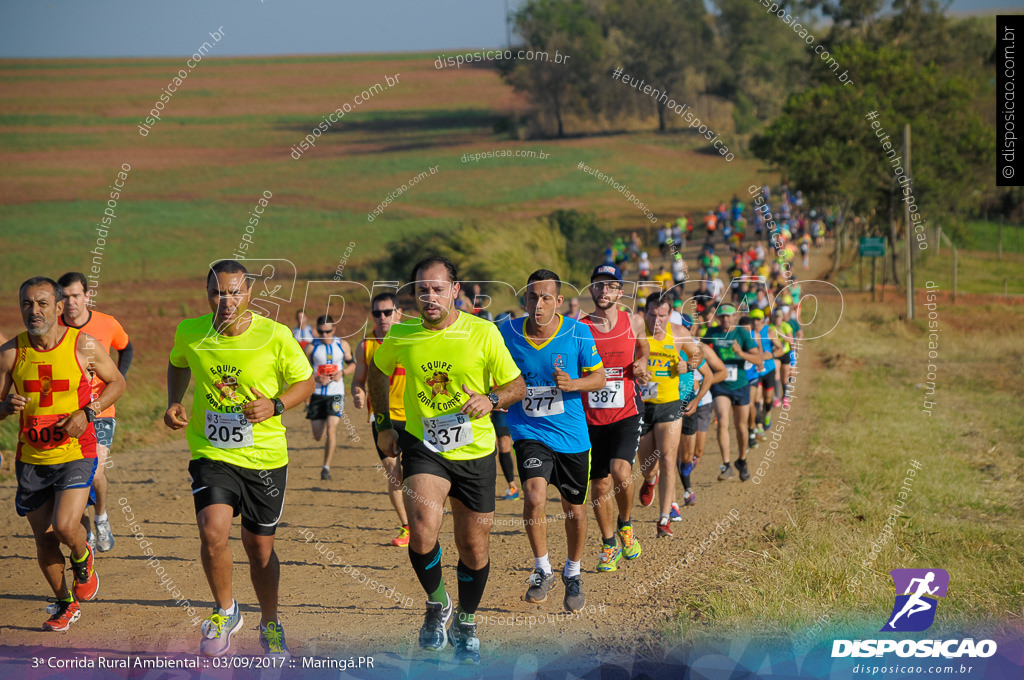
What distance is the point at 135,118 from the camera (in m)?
47.6

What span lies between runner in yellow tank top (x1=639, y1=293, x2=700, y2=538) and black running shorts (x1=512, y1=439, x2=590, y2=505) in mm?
1762

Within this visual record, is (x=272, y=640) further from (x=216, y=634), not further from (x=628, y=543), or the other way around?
A: (x=628, y=543)

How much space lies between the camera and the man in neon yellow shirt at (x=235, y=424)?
538cm

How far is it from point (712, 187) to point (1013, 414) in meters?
39.4

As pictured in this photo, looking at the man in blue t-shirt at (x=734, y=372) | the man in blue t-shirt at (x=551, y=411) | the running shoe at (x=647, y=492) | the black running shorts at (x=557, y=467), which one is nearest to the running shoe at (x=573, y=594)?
the man in blue t-shirt at (x=551, y=411)

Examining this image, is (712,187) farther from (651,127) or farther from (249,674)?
(249,674)

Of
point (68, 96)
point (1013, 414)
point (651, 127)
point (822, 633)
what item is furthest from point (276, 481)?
point (651, 127)

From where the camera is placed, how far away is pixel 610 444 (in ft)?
23.7

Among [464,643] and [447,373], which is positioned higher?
[447,373]

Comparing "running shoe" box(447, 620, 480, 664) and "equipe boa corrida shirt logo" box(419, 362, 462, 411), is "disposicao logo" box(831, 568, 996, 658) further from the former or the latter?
"equipe boa corrida shirt logo" box(419, 362, 462, 411)

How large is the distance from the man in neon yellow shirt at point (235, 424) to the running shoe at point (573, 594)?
6.69ft

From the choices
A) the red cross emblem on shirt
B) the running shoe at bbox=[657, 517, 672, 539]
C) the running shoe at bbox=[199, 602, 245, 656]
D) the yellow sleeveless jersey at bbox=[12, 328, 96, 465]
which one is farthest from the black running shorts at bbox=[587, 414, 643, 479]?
the red cross emblem on shirt

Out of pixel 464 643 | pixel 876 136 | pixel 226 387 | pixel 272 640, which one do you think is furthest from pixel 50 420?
pixel 876 136

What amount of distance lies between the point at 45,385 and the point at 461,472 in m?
2.84
